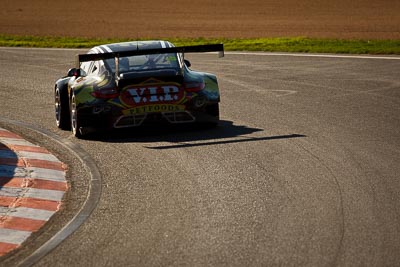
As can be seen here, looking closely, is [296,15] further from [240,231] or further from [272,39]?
[240,231]

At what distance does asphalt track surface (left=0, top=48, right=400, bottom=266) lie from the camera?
8.09 m

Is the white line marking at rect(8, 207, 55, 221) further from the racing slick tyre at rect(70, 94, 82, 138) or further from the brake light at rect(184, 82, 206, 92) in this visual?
the brake light at rect(184, 82, 206, 92)

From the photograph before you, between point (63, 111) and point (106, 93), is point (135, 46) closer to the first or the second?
point (106, 93)

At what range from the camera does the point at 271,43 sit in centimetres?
3033

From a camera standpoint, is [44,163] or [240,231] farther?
[44,163]

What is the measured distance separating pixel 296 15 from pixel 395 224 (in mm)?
36150

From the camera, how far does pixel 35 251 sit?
8281mm

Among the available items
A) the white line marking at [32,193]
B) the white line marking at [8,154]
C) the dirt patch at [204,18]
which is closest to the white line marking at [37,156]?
the white line marking at [8,154]

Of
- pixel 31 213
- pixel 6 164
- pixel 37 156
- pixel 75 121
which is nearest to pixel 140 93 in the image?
pixel 75 121

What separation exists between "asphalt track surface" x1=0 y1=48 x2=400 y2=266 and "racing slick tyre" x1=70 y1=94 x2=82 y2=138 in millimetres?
138

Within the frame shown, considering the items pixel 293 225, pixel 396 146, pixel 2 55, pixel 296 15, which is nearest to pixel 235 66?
pixel 2 55

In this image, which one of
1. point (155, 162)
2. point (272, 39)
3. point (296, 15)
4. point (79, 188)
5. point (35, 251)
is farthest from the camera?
point (296, 15)

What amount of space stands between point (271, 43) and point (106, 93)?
16725 millimetres

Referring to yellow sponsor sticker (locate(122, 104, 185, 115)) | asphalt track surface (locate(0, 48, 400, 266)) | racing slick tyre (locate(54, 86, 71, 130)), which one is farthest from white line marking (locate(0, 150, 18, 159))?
racing slick tyre (locate(54, 86, 71, 130))
